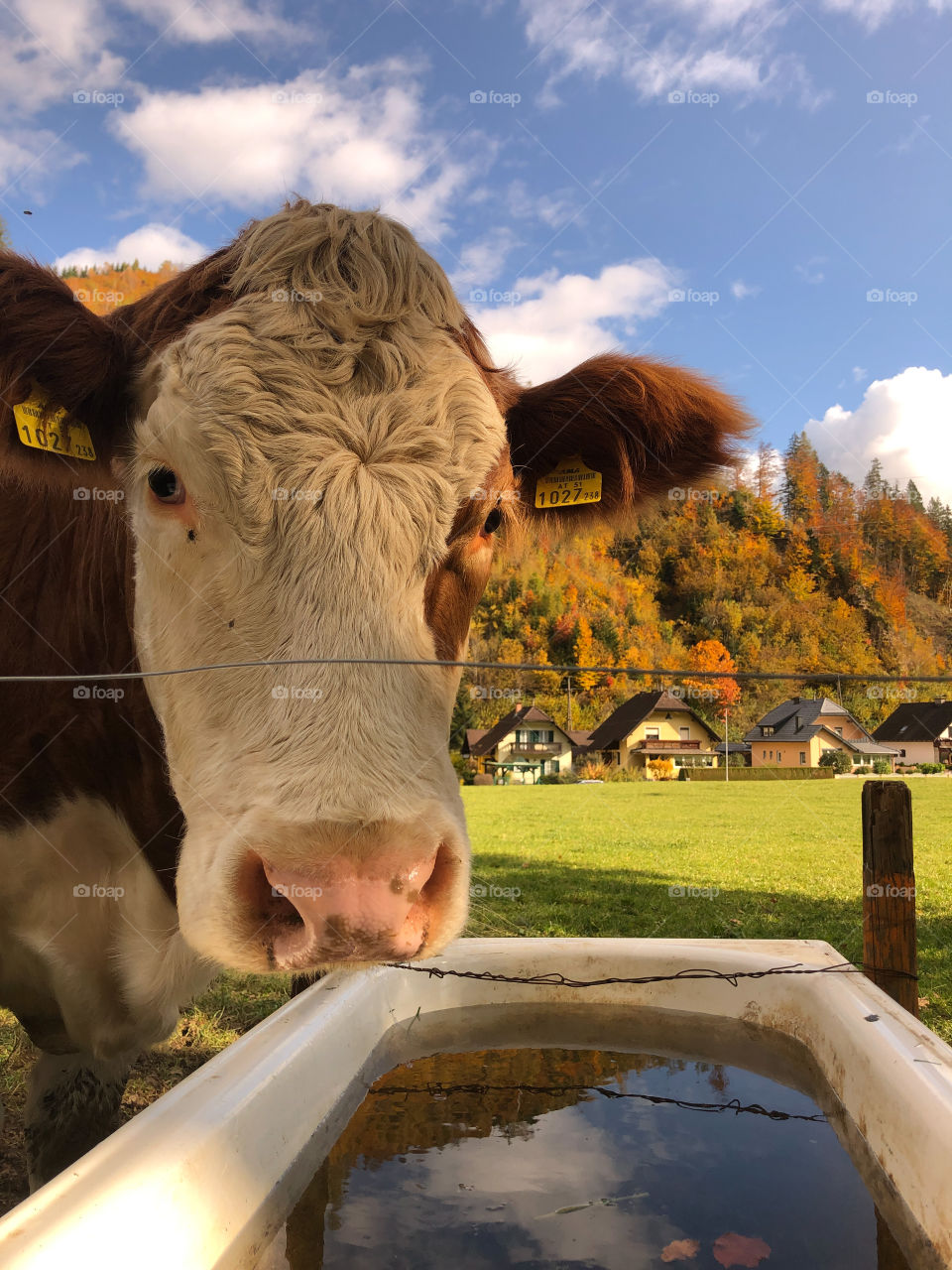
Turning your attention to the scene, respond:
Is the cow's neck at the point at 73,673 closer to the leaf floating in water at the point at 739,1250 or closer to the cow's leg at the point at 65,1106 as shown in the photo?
the cow's leg at the point at 65,1106

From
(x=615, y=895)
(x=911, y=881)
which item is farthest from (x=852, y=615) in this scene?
(x=911, y=881)

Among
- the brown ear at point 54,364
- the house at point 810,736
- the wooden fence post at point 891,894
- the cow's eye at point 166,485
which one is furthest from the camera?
the house at point 810,736

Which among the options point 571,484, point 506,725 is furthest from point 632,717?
point 571,484

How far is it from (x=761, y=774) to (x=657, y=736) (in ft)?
36.8

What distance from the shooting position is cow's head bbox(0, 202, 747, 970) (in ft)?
4.49

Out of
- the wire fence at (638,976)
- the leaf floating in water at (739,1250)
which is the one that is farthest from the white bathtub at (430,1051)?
the leaf floating in water at (739,1250)

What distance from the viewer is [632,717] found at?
53.8 metres

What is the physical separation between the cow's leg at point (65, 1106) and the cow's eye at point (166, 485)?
1.89m

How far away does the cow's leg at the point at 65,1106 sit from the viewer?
2.75 m

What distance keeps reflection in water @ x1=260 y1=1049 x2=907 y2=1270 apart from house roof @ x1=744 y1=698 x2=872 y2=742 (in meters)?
37.3

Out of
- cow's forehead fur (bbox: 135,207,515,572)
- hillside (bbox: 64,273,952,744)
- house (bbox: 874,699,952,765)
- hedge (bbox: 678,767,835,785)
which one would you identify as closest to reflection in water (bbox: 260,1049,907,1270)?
cow's forehead fur (bbox: 135,207,515,572)

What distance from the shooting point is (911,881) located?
114 inches

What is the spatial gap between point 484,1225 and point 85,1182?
0.92 m

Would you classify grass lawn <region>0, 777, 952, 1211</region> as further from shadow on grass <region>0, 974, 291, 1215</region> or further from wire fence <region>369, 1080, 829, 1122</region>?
wire fence <region>369, 1080, 829, 1122</region>
